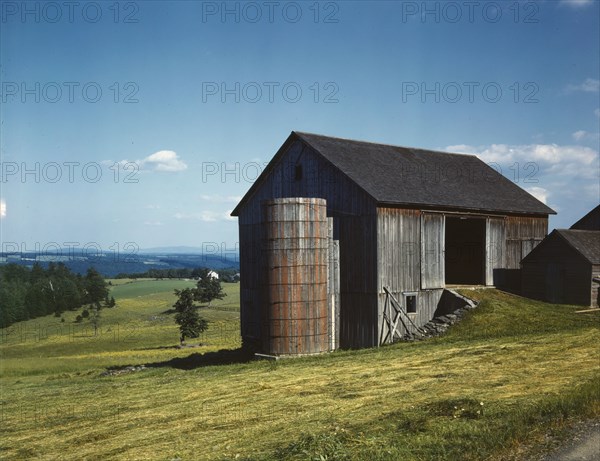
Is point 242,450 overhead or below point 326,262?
below

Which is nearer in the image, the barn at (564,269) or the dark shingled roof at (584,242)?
the barn at (564,269)

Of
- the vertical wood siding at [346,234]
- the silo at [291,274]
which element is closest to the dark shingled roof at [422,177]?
the vertical wood siding at [346,234]

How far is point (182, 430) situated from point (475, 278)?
28.0m

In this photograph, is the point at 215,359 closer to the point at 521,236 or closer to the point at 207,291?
the point at 521,236

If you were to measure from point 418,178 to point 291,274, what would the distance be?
10403 millimetres

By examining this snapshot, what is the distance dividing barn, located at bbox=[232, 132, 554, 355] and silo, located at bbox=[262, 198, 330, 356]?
0.14 feet

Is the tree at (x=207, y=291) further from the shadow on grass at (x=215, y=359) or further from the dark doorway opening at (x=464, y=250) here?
A: the shadow on grass at (x=215, y=359)

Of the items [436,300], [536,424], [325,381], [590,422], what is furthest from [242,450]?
[436,300]

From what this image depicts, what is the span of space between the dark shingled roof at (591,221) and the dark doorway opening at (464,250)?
14.7 meters

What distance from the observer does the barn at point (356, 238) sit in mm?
25391

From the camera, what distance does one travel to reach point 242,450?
1027 centimetres

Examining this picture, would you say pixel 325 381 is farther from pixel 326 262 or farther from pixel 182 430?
pixel 326 262

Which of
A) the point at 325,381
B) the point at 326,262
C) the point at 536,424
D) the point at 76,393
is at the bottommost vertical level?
the point at 76,393

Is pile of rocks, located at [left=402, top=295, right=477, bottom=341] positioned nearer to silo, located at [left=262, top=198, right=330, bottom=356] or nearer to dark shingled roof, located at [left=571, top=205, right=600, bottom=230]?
silo, located at [left=262, top=198, right=330, bottom=356]
